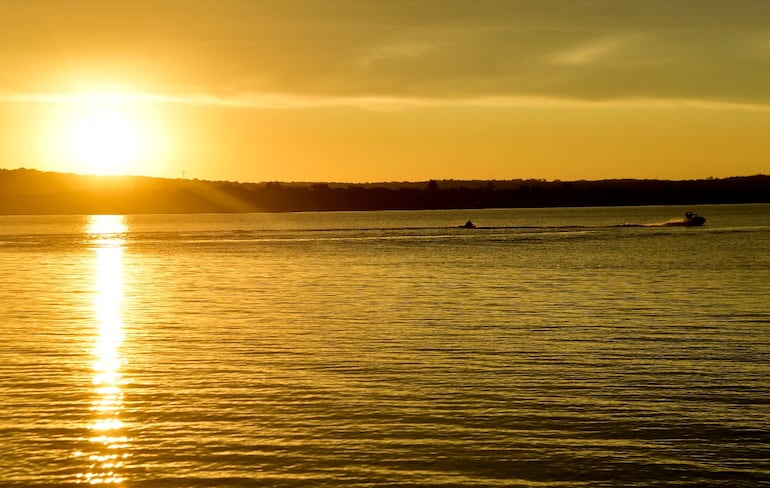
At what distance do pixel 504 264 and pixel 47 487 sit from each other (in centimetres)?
7411

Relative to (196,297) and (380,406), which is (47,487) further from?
(196,297)

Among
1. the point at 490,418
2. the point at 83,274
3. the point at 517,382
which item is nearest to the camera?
the point at 490,418

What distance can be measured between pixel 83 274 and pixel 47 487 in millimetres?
71935

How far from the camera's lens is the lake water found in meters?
20.7

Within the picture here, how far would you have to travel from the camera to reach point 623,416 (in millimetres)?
24844

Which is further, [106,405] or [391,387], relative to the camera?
[391,387]

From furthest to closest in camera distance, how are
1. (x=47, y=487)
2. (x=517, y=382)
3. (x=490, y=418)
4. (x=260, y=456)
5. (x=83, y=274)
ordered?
(x=83, y=274) → (x=517, y=382) → (x=490, y=418) → (x=260, y=456) → (x=47, y=487)

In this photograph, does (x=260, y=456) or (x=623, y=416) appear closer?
(x=260, y=456)

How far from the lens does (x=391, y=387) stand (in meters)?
28.8

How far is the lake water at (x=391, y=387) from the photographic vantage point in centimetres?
2070

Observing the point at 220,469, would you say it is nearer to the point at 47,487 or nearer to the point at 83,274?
the point at 47,487

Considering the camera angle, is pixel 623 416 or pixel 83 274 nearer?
pixel 623 416

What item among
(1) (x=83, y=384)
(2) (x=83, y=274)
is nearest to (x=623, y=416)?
(1) (x=83, y=384)

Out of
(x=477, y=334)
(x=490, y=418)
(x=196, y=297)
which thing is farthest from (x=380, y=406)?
(x=196, y=297)
